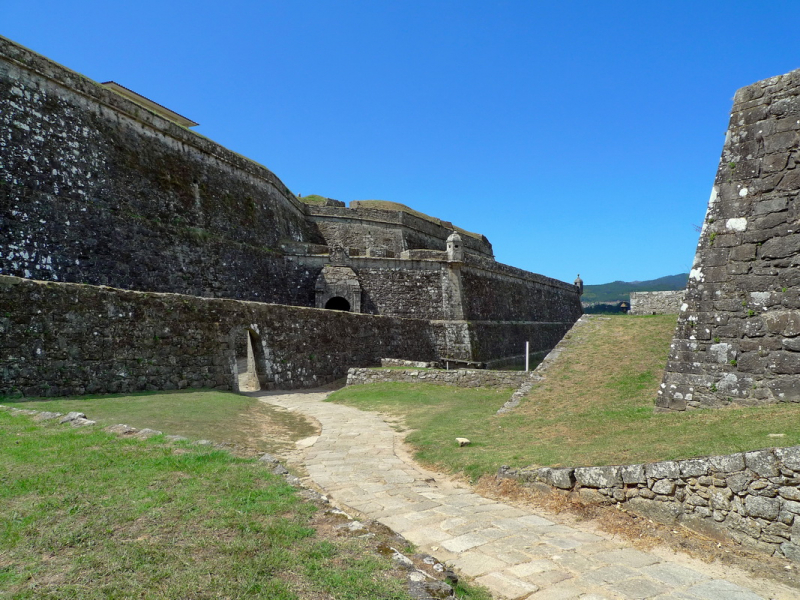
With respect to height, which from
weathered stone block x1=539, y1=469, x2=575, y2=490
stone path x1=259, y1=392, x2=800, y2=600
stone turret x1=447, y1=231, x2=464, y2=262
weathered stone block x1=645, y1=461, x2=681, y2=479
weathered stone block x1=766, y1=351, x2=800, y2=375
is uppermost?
stone turret x1=447, y1=231, x2=464, y2=262

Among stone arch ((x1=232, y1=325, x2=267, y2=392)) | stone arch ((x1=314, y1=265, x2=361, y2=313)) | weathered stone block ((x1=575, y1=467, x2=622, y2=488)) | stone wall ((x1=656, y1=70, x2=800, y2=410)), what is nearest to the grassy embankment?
weathered stone block ((x1=575, y1=467, x2=622, y2=488))

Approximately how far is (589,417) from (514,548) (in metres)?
4.65

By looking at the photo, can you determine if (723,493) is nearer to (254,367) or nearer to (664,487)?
(664,487)

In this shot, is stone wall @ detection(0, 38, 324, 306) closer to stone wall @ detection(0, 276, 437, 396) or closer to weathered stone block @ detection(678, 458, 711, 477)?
stone wall @ detection(0, 276, 437, 396)

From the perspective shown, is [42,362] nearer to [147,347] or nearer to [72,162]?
Answer: [147,347]

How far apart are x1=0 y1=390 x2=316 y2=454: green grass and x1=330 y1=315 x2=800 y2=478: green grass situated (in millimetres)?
2487

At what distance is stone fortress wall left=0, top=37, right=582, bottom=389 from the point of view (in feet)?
48.1

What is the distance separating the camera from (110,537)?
384 centimetres

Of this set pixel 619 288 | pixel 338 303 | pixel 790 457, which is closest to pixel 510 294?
pixel 338 303

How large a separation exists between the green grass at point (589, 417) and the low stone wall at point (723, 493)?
0.31 metres

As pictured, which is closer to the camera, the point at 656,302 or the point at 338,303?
the point at 656,302

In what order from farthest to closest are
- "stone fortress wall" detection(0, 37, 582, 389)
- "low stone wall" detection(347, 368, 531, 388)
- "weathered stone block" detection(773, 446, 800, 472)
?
"low stone wall" detection(347, 368, 531, 388) → "stone fortress wall" detection(0, 37, 582, 389) → "weathered stone block" detection(773, 446, 800, 472)

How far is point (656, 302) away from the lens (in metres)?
18.8

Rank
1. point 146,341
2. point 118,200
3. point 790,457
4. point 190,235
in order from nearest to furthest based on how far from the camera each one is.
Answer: point 790,457
point 146,341
point 118,200
point 190,235
